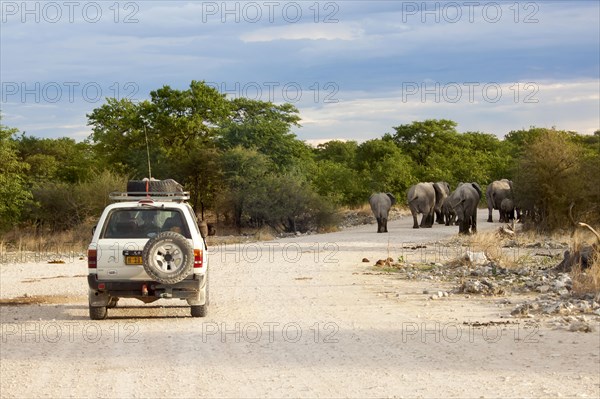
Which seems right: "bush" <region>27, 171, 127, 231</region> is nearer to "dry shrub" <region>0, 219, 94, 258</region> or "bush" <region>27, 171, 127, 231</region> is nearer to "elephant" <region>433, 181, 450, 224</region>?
"dry shrub" <region>0, 219, 94, 258</region>

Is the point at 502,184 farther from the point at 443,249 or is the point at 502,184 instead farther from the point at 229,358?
the point at 229,358

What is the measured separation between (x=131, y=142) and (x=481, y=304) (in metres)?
41.9

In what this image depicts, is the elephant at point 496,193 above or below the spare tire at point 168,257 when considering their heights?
above

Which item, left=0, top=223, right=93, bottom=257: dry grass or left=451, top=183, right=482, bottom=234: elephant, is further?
left=451, top=183, right=482, bottom=234: elephant

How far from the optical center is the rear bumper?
14.0 meters

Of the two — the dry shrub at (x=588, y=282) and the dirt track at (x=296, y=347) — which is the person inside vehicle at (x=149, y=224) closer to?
the dirt track at (x=296, y=347)

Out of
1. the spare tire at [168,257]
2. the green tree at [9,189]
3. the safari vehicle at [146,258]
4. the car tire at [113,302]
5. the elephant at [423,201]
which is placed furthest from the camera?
the elephant at [423,201]

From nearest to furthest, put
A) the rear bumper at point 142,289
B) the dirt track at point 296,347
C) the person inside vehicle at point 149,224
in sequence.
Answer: the dirt track at point 296,347, the rear bumper at point 142,289, the person inside vehicle at point 149,224

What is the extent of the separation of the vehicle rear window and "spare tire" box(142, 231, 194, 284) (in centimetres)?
58

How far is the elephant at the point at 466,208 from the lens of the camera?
3500 centimetres

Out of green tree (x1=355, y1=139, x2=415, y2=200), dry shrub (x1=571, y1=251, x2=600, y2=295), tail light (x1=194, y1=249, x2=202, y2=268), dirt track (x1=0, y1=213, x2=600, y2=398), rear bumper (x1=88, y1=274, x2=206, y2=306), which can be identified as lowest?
dirt track (x1=0, y1=213, x2=600, y2=398)

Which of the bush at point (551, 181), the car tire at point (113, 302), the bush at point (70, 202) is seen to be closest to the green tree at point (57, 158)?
the bush at point (70, 202)

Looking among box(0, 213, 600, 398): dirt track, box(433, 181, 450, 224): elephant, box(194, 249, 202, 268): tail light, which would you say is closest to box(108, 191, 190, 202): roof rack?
box(194, 249, 202, 268): tail light

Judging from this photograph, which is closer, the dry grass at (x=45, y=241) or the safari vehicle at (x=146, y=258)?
the safari vehicle at (x=146, y=258)
